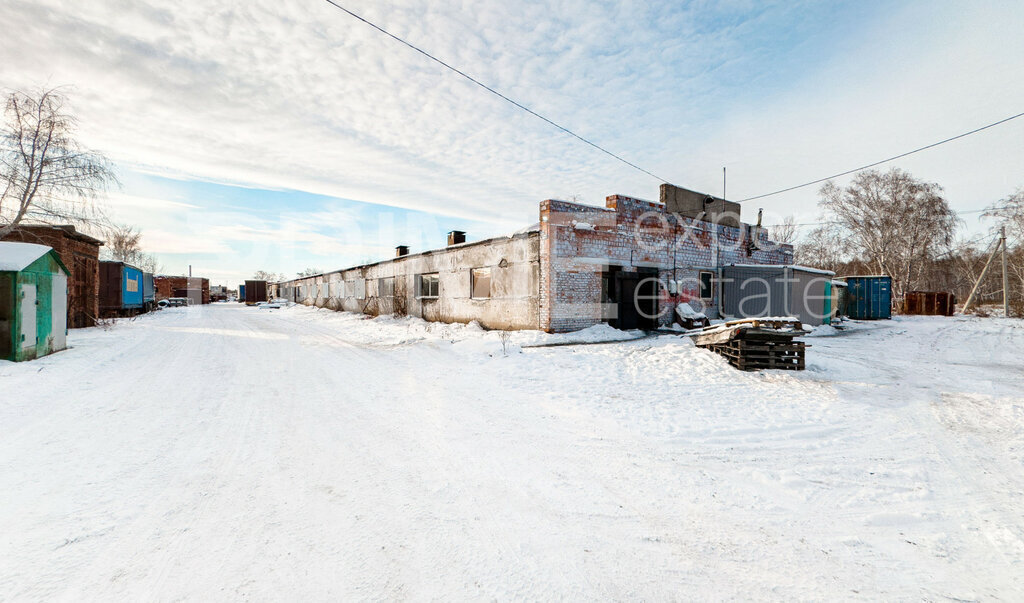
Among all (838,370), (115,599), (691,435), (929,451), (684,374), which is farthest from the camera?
(838,370)

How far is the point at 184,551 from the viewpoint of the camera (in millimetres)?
2428

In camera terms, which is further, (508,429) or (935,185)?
(935,185)

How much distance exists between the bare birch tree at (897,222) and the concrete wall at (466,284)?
112ft

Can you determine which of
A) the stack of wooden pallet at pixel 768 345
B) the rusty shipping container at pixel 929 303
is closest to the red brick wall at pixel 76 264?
the stack of wooden pallet at pixel 768 345

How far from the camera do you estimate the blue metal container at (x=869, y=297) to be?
2255cm

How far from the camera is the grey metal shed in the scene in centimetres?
1560

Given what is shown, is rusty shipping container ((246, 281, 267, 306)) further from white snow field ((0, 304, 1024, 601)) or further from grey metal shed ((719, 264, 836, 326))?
grey metal shed ((719, 264, 836, 326))

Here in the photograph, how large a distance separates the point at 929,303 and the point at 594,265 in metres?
29.5

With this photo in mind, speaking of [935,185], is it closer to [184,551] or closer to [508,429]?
[508,429]

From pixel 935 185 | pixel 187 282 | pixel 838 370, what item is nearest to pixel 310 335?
pixel 838 370

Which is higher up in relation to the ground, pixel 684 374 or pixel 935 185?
pixel 935 185

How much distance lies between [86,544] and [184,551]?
2.20 ft

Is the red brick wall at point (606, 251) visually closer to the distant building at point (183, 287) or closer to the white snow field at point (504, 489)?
the white snow field at point (504, 489)

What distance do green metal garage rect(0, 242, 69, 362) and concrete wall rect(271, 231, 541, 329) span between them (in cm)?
1094
